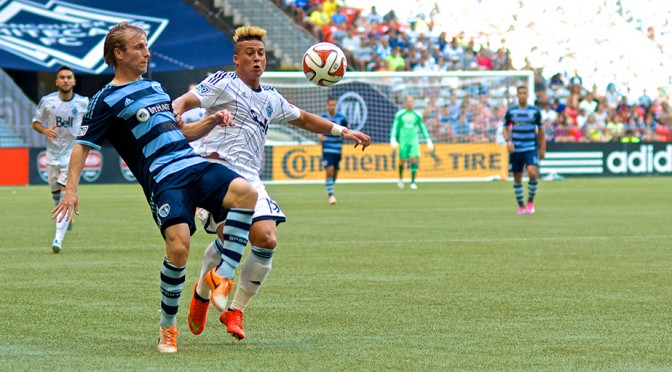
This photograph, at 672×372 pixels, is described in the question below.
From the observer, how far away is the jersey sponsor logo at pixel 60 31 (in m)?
33.8

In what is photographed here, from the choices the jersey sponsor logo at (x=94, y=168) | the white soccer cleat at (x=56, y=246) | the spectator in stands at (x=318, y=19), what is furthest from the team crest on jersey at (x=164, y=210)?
the spectator in stands at (x=318, y=19)

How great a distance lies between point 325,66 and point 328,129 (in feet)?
3.68

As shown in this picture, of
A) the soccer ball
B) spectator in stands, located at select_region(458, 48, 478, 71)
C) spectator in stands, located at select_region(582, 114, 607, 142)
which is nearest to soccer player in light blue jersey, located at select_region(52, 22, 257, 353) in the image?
the soccer ball

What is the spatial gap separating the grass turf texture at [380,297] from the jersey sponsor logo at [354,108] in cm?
1672

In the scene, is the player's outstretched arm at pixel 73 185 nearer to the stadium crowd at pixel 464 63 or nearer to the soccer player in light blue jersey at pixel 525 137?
the soccer player in light blue jersey at pixel 525 137

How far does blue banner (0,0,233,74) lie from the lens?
33.8 m

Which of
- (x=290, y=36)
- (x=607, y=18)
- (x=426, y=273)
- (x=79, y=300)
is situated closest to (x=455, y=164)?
(x=290, y=36)

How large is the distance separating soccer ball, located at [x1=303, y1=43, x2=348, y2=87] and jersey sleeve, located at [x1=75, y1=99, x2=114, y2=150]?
2722 mm

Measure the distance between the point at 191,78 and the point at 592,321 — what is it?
31.1 m

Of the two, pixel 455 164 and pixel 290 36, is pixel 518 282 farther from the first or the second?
pixel 290 36

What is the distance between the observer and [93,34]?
35.7m

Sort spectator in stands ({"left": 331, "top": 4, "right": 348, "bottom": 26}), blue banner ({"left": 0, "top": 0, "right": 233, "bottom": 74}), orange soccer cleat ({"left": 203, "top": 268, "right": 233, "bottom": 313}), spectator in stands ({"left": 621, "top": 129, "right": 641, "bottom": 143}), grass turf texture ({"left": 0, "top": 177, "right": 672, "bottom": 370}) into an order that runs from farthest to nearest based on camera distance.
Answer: spectator in stands ({"left": 331, "top": 4, "right": 348, "bottom": 26})
spectator in stands ({"left": 621, "top": 129, "right": 641, "bottom": 143})
blue banner ({"left": 0, "top": 0, "right": 233, "bottom": 74})
orange soccer cleat ({"left": 203, "top": 268, "right": 233, "bottom": 313})
grass turf texture ({"left": 0, "top": 177, "right": 672, "bottom": 370})

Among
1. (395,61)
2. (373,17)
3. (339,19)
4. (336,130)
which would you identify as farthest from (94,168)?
(336,130)

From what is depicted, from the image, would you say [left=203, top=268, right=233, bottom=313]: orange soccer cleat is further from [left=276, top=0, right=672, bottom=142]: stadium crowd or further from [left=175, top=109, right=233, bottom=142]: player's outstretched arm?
[left=276, top=0, right=672, bottom=142]: stadium crowd
